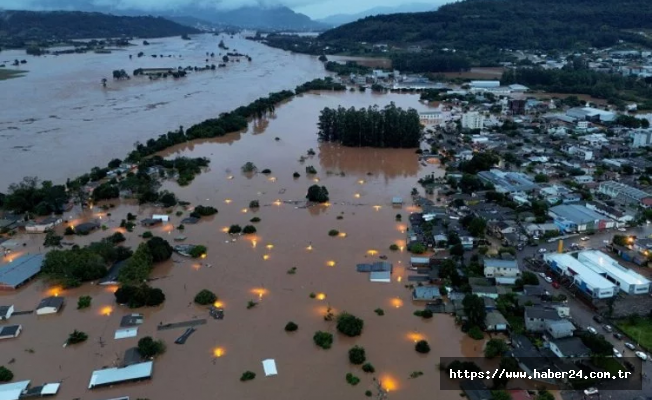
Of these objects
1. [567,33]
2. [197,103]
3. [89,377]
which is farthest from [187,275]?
[567,33]

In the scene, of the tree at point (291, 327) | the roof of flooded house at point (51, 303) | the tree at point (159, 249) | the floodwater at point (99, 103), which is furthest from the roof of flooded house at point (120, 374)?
the floodwater at point (99, 103)

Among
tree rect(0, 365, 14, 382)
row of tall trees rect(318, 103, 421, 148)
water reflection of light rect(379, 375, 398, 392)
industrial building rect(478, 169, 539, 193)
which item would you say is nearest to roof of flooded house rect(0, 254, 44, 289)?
tree rect(0, 365, 14, 382)

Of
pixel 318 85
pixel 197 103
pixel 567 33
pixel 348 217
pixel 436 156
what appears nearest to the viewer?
pixel 348 217

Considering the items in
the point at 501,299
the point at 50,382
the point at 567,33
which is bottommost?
the point at 50,382

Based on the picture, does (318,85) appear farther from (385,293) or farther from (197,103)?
(385,293)

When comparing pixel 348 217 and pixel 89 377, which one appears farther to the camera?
pixel 348 217

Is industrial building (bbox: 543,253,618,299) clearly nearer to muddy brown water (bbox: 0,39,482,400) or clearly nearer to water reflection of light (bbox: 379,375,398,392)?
muddy brown water (bbox: 0,39,482,400)

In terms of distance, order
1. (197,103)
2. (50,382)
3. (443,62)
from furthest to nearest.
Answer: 1. (443,62)
2. (197,103)
3. (50,382)
